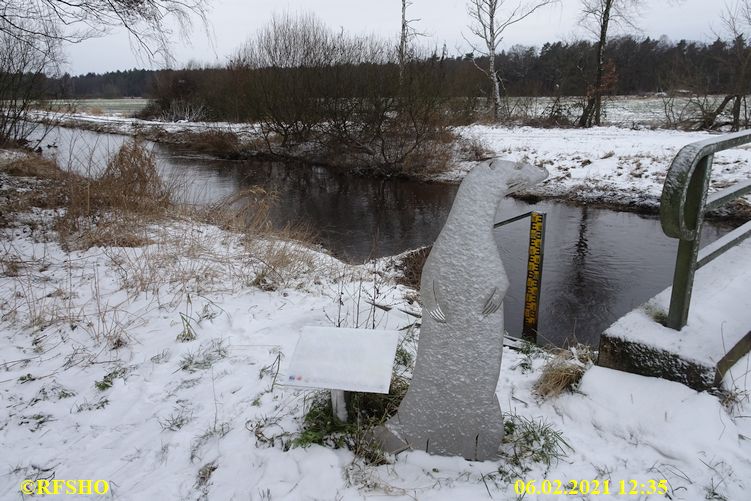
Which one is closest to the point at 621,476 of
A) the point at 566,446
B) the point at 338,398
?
the point at 566,446

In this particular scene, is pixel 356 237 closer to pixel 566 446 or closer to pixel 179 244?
pixel 179 244

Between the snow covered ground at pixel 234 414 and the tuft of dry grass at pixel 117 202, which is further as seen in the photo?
the tuft of dry grass at pixel 117 202

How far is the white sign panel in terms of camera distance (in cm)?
221

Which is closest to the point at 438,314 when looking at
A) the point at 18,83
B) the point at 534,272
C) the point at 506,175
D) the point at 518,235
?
the point at 506,175

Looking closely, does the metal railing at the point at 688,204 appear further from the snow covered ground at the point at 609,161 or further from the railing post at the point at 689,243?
the snow covered ground at the point at 609,161

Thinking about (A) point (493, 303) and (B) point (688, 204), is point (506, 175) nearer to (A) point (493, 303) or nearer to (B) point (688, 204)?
(A) point (493, 303)

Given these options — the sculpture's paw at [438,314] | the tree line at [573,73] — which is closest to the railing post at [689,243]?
the sculpture's paw at [438,314]

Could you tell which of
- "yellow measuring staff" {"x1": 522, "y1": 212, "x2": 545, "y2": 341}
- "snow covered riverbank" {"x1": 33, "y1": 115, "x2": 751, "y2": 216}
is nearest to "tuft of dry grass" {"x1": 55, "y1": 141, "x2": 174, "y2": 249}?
"snow covered riverbank" {"x1": 33, "y1": 115, "x2": 751, "y2": 216}

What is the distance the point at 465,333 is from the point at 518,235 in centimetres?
722

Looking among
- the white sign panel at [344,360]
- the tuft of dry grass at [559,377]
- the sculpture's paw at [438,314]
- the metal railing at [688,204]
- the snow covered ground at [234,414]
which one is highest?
the metal railing at [688,204]

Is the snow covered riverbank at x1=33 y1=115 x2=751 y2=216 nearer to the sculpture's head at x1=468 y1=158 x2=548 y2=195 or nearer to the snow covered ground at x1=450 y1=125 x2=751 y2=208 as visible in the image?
the snow covered ground at x1=450 y1=125 x2=751 y2=208

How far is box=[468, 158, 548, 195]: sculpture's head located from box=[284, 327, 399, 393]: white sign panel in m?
0.92

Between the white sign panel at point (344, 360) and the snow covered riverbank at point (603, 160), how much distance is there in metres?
8.60

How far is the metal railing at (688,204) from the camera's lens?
226 cm
